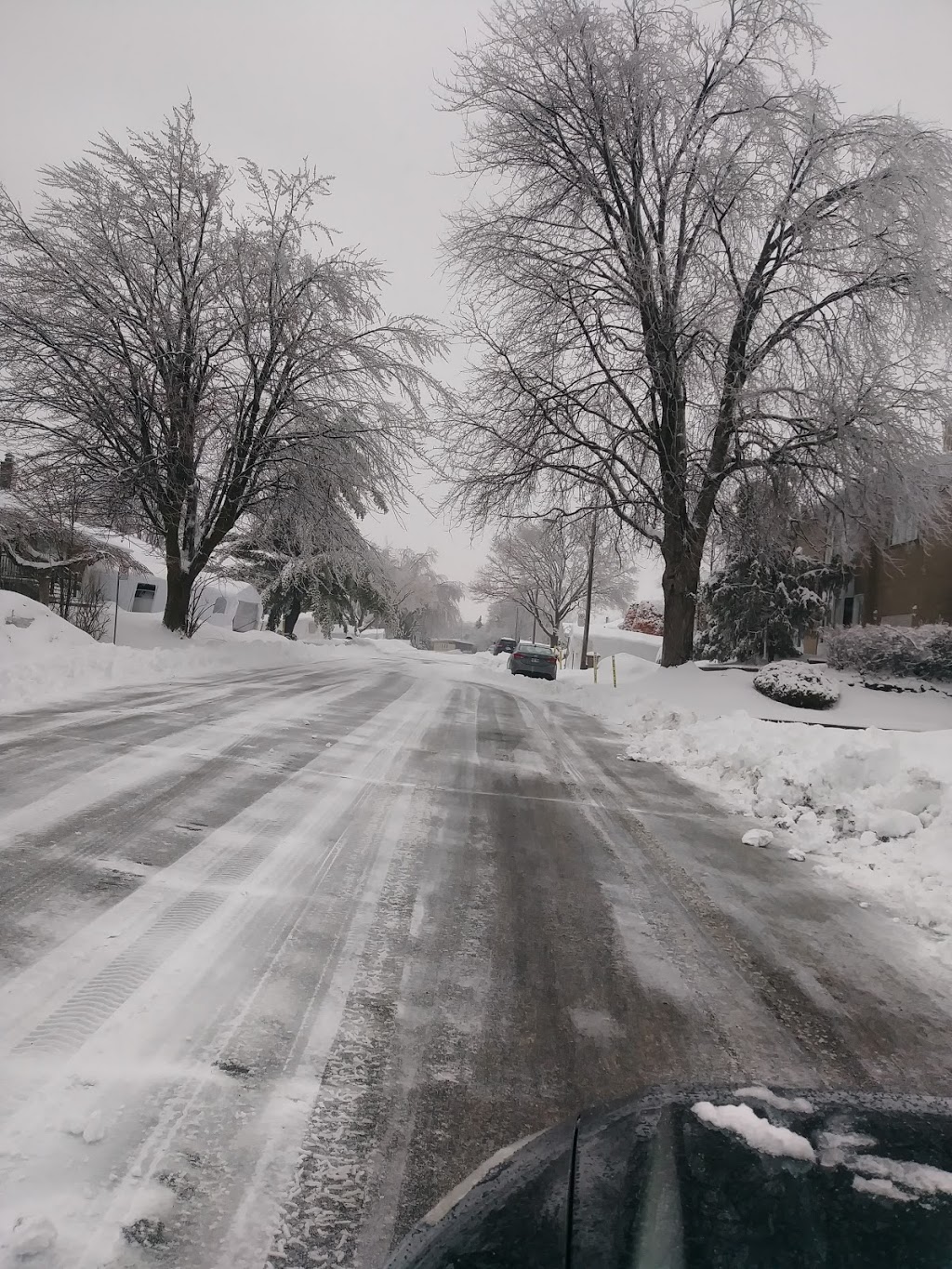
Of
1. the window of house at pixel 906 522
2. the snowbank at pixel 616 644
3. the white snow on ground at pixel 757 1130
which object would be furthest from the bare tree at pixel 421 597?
the white snow on ground at pixel 757 1130

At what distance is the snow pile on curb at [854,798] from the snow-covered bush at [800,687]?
5.14 meters

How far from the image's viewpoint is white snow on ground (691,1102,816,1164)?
1.45 metres

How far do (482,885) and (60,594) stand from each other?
16.1m

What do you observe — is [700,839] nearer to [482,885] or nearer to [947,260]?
[482,885]

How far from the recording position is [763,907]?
14.4 feet

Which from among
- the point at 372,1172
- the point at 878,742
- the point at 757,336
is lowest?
the point at 372,1172

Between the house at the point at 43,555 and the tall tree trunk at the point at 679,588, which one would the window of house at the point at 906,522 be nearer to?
the tall tree trunk at the point at 679,588

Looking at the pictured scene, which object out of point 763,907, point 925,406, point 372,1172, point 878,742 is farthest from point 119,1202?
point 925,406

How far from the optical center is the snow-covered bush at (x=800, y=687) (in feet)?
45.3

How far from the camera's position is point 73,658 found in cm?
1133

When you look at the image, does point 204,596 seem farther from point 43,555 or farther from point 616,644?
point 616,644

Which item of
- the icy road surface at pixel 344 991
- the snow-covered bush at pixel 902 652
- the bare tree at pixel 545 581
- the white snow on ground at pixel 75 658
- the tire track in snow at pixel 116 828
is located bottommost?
the icy road surface at pixel 344 991

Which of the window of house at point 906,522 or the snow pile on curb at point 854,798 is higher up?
the window of house at point 906,522

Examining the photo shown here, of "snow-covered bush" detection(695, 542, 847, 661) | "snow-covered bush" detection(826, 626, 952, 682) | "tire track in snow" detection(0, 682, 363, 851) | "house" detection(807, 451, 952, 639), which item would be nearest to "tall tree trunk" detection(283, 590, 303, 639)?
"snow-covered bush" detection(695, 542, 847, 661)
